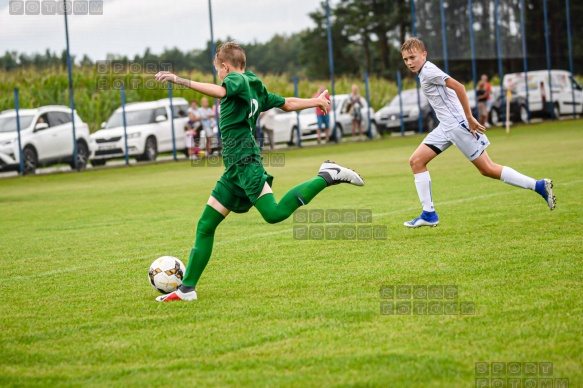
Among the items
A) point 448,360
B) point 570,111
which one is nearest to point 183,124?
point 570,111

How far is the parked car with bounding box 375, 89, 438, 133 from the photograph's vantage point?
106 ft

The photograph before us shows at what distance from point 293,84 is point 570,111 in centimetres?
1367

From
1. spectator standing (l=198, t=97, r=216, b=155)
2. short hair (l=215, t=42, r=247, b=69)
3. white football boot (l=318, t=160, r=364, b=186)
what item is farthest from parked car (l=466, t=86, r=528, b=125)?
short hair (l=215, t=42, r=247, b=69)

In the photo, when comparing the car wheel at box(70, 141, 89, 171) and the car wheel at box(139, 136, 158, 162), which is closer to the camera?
the car wheel at box(70, 141, 89, 171)

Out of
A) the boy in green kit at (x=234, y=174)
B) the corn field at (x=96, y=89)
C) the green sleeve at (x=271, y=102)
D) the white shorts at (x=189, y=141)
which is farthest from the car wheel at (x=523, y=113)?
the boy in green kit at (x=234, y=174)

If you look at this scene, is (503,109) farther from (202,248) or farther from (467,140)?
(202,248)

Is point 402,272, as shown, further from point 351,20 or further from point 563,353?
point 351,20

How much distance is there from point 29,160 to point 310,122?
36.0 ft

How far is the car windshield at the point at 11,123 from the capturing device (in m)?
23.0

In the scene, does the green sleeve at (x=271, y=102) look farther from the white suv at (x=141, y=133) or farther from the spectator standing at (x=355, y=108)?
the spectator standing at (x=355, y=108)

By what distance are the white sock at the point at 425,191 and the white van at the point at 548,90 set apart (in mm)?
26654

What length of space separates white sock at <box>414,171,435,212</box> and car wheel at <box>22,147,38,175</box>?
646 inches

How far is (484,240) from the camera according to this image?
8.21m

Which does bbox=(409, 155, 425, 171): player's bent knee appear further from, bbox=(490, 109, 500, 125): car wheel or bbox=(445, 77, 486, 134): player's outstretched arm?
bbox=(490, 109, 500, 125): car wheel
